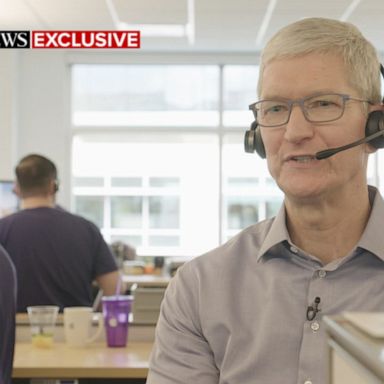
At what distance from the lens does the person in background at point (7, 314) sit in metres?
2.24

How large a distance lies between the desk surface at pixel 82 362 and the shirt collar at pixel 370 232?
Result: 1147 mm

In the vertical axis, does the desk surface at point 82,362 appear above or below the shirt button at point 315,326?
below

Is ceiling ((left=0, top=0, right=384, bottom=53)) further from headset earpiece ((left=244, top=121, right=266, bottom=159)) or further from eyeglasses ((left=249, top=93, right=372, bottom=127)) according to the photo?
eyeglasses ((left=249, top=93, right=372, bottom=127))

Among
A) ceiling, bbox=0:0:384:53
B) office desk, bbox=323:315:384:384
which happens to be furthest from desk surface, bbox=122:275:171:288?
office desk, bbox=323:315:384:384

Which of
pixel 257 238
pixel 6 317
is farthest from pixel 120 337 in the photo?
pixel 257 238

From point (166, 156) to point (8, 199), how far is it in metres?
3.18

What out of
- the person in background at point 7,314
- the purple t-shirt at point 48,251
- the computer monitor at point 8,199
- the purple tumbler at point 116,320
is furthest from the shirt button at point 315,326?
the computer monitor at point 8,199

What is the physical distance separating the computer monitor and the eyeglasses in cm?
489

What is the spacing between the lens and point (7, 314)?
2.34 meters

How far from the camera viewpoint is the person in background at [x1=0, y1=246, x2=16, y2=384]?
224 centimetres

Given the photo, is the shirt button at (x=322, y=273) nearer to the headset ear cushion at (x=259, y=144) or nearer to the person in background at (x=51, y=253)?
the headset ear cushion at (x=259, y=144)

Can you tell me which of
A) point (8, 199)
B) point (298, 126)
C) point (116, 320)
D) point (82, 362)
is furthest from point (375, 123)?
point (8, 199)

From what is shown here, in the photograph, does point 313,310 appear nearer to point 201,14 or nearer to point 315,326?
point 315,326

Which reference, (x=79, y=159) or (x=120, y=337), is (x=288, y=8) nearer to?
(x=79, y=159)
